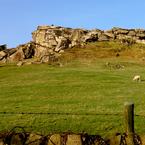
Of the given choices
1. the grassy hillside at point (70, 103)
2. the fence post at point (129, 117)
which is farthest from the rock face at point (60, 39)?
the fence post at point (129, 117)

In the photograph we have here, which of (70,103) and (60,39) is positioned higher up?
(60,39)

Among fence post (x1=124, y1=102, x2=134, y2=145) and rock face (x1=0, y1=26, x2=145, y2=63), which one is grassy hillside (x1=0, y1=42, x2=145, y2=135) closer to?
fence post (x1=124, y1=102, x2=134, y2=145)

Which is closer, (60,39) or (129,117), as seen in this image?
(129,117)

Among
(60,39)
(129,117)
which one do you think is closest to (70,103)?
(129,117)

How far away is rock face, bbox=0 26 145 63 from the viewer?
289ft

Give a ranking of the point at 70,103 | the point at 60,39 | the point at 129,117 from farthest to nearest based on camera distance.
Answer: the point at 60,39 → the point at 70,103 → the point at 129,117

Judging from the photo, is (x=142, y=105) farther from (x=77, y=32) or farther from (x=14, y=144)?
(x=77, y=32)

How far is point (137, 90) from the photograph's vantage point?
3403 centimetres

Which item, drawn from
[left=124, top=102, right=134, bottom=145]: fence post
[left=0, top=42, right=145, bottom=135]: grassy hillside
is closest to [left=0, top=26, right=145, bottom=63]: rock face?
[left=0, top=42, right=145, bottom=135]: grassy hillside

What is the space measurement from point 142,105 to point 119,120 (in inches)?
192

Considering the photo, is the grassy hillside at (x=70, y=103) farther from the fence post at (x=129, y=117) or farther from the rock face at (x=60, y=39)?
the rock face at (x=60, y=39)

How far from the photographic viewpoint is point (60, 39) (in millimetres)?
91688

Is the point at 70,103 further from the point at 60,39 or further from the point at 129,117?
the point at 60,39

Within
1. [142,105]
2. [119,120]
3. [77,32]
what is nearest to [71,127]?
[119,120]
